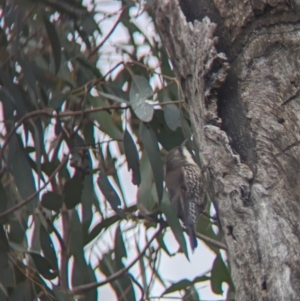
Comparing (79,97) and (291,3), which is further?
(79,97)

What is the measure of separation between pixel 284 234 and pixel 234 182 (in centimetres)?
17

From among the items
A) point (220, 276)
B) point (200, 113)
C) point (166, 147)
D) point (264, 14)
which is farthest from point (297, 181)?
point (220, 276)

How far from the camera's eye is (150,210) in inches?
119

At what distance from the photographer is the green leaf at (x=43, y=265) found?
269cm

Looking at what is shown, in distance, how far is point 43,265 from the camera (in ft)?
8.86


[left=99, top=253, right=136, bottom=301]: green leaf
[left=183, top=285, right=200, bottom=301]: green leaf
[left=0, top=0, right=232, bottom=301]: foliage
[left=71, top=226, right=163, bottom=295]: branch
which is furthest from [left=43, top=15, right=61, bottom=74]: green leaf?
[left=183, top=285, right=200, bottom=301]: green leaf

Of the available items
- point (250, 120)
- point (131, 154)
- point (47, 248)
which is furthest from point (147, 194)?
point (250, 120)

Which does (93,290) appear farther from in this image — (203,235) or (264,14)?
(264,14)

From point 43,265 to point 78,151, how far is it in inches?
18.2

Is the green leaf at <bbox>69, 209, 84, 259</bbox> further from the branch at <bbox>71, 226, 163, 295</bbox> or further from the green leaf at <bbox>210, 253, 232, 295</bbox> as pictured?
the green leaf at <bbox>210, 253, 232, 295</bbox>

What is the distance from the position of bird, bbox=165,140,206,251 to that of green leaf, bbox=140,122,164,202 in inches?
9.1

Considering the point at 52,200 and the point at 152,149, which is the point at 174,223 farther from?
the point at 52,200

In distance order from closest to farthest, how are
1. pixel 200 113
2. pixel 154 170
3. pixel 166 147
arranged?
pixel 200 113 < pixel 154 170 < pixel 166 147

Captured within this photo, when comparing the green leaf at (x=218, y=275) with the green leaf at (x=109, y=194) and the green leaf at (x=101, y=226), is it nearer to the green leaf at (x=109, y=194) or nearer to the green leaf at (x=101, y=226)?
the green leaf at (x=101, y=226)
